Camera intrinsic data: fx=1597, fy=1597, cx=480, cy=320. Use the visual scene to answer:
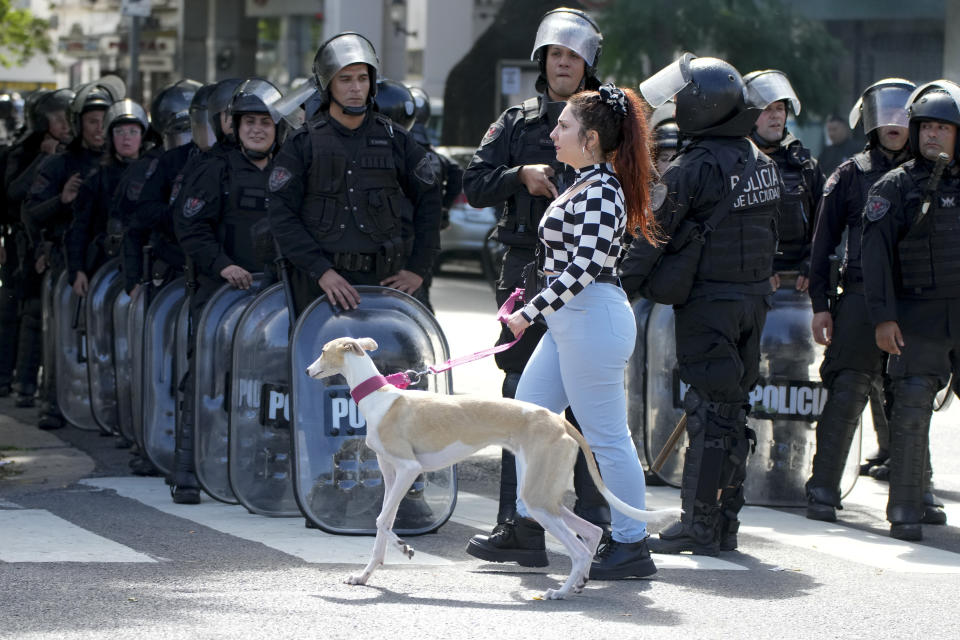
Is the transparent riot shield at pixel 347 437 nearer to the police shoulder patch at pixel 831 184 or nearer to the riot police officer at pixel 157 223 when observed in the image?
the riot police officer at pixel 157 223

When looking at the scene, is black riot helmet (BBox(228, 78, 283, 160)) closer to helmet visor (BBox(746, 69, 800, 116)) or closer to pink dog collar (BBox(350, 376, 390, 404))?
helmet visor (BBox(746, 69, 800, 116))

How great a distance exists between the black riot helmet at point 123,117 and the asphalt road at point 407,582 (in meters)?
2.64

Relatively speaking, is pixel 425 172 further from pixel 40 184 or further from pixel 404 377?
pixel 40 184

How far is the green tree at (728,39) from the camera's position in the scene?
72.1 ft

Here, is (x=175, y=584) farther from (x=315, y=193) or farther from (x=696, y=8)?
(x=696, y=8)

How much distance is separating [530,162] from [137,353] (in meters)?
3.09

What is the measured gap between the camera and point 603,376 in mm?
5836

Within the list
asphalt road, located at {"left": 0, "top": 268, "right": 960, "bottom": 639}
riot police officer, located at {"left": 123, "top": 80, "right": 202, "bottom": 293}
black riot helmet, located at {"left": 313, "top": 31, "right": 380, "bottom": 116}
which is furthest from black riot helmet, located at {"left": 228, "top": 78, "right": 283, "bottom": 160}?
asphalt road, located at {"left": 0, "top": 268, "right": 960, "bottom": 639}

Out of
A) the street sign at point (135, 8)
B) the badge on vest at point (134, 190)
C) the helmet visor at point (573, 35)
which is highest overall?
the street sign at point (135, 8)

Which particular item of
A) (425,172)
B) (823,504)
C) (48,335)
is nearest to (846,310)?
(823,504)

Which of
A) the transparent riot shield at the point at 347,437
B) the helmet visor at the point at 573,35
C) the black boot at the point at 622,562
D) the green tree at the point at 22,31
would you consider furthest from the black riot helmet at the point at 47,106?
the green tree at the point at 22,31

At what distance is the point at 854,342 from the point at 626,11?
52.0 ft

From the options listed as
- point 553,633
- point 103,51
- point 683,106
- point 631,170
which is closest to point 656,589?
point 553,633

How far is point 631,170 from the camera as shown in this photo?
19.4ft
